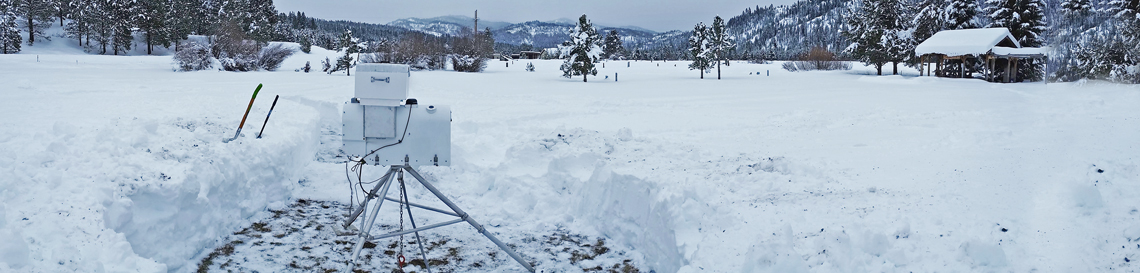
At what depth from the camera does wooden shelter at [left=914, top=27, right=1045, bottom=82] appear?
106 feet

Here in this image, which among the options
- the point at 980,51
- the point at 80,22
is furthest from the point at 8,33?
the point at 980,51

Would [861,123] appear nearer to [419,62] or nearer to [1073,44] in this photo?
[1073,44]

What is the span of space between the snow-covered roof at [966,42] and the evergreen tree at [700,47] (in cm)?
1175

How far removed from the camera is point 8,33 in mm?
50438

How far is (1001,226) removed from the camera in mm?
4672

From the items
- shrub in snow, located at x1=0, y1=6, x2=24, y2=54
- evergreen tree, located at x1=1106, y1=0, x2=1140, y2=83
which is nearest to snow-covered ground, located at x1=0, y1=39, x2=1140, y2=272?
evergreen tree, located at x1=1106, y1=0, x2=1140, y2=83

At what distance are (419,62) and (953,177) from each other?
147 ft

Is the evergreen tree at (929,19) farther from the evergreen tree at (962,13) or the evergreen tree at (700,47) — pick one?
the evergreen tree at (700,47)

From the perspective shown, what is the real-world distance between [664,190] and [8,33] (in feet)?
205

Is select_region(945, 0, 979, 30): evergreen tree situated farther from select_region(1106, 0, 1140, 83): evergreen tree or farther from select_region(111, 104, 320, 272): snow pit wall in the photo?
select_region(111, 104, 320, 272): snow pit wall

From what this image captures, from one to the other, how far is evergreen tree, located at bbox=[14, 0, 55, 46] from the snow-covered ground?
62.5 meters

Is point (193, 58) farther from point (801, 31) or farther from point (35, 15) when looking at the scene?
point (801, 31)

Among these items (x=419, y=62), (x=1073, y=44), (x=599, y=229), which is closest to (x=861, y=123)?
(x=1073, y=44)

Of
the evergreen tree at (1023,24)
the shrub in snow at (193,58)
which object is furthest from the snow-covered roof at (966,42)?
the shrub in snow at (193,58)
